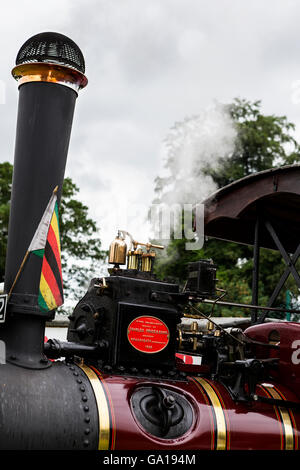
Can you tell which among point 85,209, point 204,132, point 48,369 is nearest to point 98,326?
point 48,369

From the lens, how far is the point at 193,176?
52.7 ft

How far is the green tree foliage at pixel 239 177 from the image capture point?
16312mm

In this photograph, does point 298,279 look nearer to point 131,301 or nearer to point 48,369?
point 131,301

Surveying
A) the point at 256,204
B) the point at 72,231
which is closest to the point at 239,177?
the point at 72,231

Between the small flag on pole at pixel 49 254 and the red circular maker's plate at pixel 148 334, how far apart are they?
1.43 feet

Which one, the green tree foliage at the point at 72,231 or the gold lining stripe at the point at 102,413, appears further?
the green tree foliage at the point at 72,231

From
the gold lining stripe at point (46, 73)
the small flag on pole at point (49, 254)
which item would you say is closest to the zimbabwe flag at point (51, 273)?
the small flag on pole at point (49, 254)

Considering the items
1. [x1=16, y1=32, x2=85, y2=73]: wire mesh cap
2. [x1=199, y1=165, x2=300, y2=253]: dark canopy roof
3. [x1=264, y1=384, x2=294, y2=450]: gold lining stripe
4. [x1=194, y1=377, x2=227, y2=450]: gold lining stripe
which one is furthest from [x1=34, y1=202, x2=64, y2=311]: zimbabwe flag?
[x1=199, y1=165, x2=300, y2=253]: dark canopy roof

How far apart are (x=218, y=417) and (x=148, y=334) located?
1.75 feet

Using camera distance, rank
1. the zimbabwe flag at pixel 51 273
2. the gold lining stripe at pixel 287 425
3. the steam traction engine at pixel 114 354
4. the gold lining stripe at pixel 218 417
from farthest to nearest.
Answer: the gold lining stripe at pixel 287 425 < the gold lining stripe at pixel 218 417 < the zimbabwe flag at pixel 51 273 < the steam traction engine at pixel 114 354

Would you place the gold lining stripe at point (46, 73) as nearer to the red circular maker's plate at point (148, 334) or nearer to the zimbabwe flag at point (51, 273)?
the zimbabwe flag at point (51, 273)

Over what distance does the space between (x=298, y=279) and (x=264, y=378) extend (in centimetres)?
66

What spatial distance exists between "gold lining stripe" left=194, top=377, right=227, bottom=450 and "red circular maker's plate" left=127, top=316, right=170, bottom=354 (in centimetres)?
32

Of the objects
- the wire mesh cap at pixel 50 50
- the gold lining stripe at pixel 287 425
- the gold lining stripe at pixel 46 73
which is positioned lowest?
the gold lining stripe at pixel 287 425
